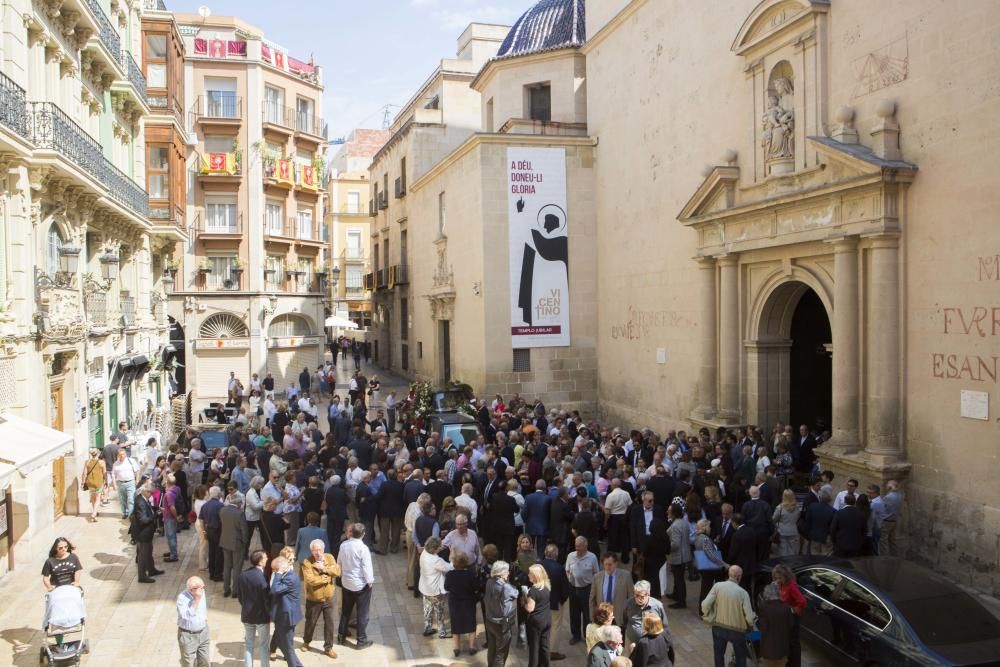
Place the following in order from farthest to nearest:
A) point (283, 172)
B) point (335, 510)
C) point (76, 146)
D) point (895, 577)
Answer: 1. point (283, 172)
2. point (76, 146)
3. point (335, 510)
4. point (895, 577)

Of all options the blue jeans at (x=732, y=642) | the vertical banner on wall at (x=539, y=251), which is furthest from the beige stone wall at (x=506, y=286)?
the blue jeans at (x=732, y=642)

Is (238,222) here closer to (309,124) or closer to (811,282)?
(309,124)

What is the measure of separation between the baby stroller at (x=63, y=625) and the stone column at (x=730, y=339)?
41.8ft

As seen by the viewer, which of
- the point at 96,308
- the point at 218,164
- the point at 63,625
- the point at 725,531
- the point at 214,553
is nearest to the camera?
the point at 63,625

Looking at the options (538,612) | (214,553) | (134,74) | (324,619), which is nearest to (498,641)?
(538,612)

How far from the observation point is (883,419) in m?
12.8

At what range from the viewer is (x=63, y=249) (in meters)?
14.6

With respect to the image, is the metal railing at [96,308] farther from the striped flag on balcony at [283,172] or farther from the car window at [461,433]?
the striped flag on balcony at [283,172]

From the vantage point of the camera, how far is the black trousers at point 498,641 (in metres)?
8.45

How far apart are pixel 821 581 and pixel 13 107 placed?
1306 cm

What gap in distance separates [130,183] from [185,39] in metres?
16.0

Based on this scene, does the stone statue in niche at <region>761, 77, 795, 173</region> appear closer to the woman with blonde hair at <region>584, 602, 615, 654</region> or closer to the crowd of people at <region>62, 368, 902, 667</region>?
the crowd of people at <region>62, 368, 902, 667</region>

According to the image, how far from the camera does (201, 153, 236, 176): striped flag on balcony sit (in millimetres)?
33312

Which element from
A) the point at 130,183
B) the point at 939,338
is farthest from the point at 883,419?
the point at 130,183
